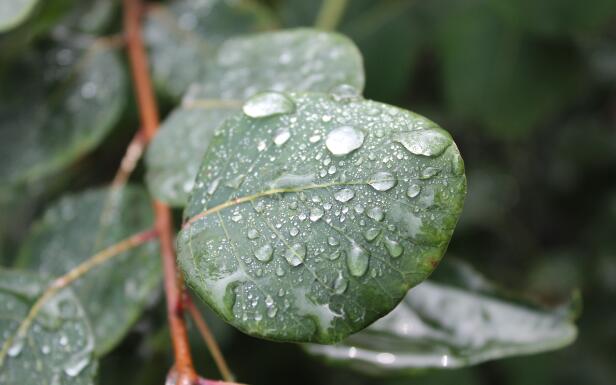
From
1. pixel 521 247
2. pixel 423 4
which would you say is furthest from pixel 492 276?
pixel 423 4

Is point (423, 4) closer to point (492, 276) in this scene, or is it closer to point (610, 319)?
point (492, 276)

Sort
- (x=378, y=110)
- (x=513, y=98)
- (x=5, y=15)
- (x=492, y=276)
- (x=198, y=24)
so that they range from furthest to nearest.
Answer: (x=492, y=276)
(x=513, y=98)
(x=198, y=24)
(x=5, y=15)
(x=378, y=110)

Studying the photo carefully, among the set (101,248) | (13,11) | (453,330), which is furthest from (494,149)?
(13,11)

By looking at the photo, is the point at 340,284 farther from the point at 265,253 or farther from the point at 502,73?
the point at 502,73

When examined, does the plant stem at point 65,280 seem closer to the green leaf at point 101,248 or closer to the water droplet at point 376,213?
the green leaf at point 101,248

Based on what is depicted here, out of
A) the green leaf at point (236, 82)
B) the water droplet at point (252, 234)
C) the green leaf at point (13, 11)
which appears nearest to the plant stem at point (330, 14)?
the green leaf at point (236, 82)

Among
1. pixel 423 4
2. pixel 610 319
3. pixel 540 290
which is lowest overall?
pixel 610 319

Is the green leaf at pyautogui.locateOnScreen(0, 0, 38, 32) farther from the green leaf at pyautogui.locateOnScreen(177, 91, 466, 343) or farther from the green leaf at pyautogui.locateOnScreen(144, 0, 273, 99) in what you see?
the green leaf at pyautogui.locateOnScreen(177, 91, 466, 343)
